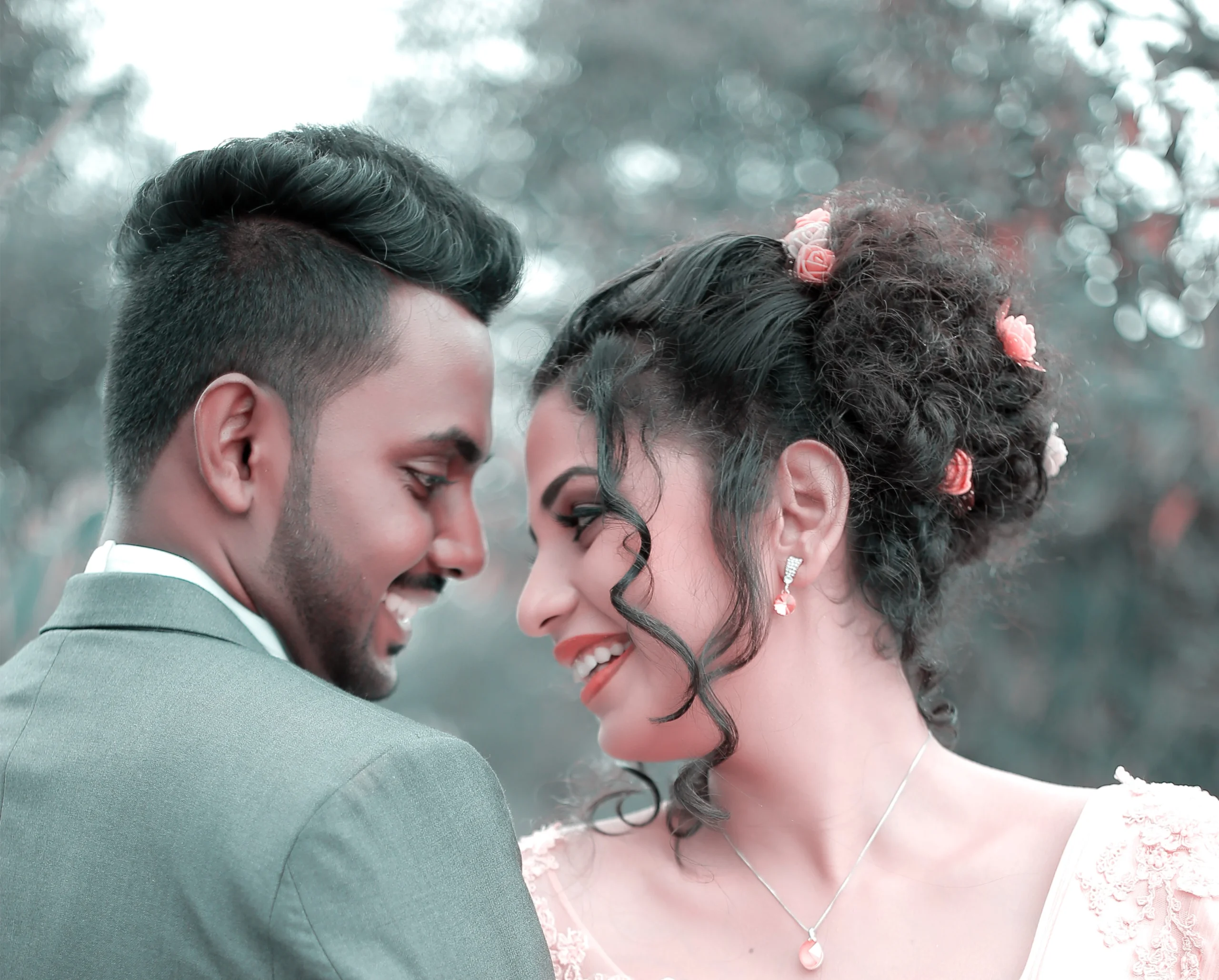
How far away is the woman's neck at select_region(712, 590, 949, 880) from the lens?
7.54ft

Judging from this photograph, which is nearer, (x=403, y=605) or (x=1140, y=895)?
(x=1140, y=895)

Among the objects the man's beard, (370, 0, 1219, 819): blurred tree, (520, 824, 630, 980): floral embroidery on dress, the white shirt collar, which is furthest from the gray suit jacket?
(370, 0, 1219, 819): blurred tree

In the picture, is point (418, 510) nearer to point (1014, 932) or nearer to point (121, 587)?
point (121, 587)

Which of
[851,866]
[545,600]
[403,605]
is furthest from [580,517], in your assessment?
[851,866]

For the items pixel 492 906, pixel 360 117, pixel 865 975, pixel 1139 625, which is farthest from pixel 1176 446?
pixel 360 117

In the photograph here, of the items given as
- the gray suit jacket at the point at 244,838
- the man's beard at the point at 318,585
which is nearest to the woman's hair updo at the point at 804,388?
the man's beard at the point at 318,585

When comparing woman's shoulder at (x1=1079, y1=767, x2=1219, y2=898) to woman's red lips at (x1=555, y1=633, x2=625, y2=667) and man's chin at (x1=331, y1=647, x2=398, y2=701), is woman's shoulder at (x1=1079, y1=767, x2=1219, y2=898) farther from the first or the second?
man's chin at (x1=331, y1=647, x2=398, y2=701)

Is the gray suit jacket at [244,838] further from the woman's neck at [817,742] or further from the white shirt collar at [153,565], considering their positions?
the woman's neck at [817,742]

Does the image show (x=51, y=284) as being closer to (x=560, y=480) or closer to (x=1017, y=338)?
(x=560, y=480)

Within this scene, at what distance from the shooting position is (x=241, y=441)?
202cm

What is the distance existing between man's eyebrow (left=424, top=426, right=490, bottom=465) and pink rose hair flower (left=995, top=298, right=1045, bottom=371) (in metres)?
A: 1.15

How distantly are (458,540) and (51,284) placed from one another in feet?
7.53

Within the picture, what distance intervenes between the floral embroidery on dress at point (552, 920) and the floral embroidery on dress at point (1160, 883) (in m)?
0.94

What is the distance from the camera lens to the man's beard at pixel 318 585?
203 centimetres
